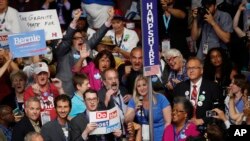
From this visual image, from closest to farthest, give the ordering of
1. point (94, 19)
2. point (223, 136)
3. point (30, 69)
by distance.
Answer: point (223, 136), point (30, 69), point (94, 19)

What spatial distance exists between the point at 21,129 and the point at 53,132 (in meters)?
0.55

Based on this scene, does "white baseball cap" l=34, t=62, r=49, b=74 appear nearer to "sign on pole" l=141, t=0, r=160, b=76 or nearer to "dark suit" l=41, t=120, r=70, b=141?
"dark suit" l=41, t=120, r=70, b=141

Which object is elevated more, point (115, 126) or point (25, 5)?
point (25, 5)

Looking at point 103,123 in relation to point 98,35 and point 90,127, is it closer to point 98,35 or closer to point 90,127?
point 90,127

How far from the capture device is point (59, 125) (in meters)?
12.5

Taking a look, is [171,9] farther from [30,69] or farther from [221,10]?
[30,69]

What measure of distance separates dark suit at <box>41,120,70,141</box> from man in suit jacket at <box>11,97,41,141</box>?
0.34 m

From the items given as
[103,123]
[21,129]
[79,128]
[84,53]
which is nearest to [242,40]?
[84,53]

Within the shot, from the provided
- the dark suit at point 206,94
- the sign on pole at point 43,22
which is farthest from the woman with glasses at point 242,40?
the sign on pole at point 43,22

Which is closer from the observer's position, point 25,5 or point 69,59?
point 69,59

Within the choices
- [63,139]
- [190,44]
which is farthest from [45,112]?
[190,44]

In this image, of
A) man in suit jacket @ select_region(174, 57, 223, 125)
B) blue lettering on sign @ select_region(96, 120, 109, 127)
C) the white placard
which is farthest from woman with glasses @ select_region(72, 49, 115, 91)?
blue lettering on sign @ select_region(96, 120, 109, 127)

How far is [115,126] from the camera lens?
1254 cm

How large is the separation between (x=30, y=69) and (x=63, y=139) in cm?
224
